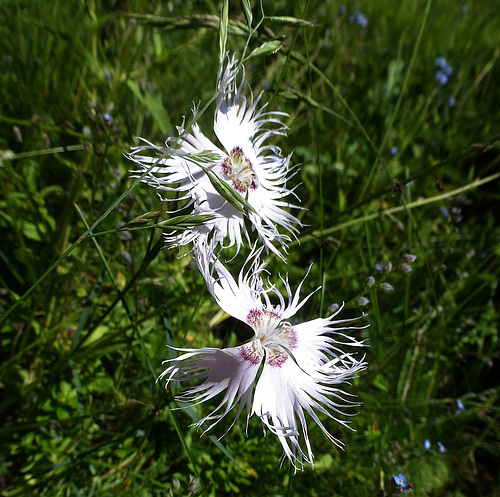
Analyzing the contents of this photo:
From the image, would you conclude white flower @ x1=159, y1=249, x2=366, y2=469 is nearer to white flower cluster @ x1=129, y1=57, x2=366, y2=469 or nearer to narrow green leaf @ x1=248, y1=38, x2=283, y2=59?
white flower cluster @ x1=129, y1=57, x2=366, y2=469

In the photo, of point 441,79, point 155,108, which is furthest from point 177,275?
point 441,79

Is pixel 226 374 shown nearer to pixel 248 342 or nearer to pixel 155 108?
pixel 248 342

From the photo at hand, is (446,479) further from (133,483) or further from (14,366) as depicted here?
(14,366)

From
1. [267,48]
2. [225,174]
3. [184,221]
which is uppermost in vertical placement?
[267,48]

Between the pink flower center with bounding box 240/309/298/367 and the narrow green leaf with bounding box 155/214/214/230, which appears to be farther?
the pink flower center with bounding box 240/309/298/367

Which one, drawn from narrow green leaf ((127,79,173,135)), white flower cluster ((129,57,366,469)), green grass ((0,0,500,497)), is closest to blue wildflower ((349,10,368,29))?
green grass ((0,0,500,497))

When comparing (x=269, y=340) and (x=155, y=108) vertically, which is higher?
(x=155, y=108)

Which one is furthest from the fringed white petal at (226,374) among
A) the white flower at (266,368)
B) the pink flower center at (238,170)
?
the pink flower center at (238,170)

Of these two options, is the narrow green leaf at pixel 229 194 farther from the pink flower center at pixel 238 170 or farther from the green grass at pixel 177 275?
the pink flower center at pixel 238 170
